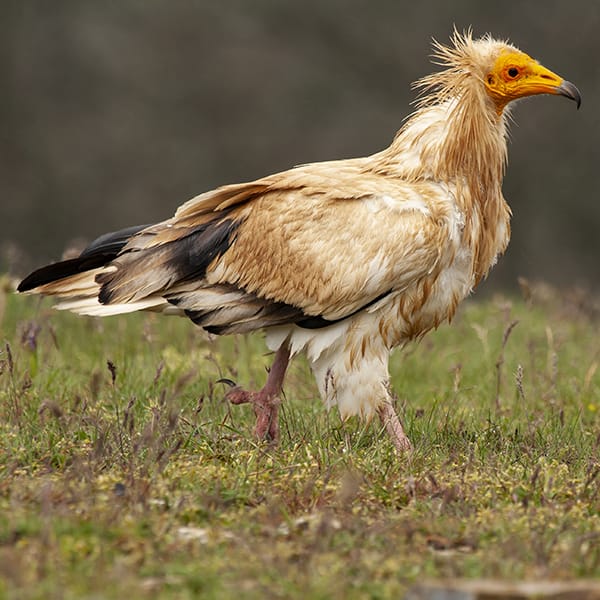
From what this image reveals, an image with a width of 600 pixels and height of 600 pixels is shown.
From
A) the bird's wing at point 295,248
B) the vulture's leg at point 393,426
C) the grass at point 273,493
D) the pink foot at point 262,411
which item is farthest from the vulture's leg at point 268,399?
the vulture's leg at point 393,426

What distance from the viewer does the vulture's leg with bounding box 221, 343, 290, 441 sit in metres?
5.40

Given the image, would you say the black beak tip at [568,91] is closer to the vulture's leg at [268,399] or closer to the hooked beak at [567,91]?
the hooked beak at [567,91]

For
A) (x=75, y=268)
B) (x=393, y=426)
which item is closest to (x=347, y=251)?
(x=393, y=426)

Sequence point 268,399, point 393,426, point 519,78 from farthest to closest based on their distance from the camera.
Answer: point 519,78, point 268,399, point 393,426

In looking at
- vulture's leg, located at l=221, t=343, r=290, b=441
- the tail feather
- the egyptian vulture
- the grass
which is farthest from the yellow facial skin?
the tail feather

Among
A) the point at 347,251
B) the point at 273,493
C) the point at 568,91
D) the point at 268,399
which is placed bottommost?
the point at 273,493

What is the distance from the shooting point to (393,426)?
5.27 metres

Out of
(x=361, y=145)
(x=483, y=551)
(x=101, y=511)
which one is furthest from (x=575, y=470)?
(x=361, y=145)

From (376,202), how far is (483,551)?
6.71 ft

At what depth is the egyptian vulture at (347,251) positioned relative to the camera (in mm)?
5371

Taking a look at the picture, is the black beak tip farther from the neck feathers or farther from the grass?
the grass

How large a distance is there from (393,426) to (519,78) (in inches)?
74.9

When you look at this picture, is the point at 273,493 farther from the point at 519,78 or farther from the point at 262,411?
the point at 519,78

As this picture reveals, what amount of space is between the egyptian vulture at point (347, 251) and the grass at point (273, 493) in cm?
32
